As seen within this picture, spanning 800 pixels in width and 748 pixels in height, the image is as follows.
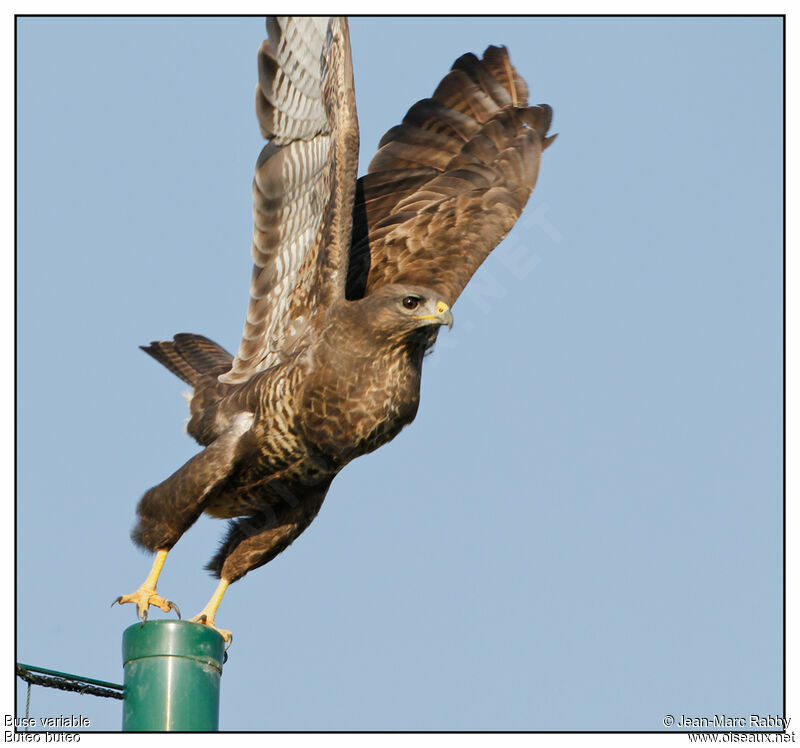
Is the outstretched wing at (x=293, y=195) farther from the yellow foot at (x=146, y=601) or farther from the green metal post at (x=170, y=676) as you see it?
the green metal post at (x=170, y=676)

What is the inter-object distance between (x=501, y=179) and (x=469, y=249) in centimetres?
91

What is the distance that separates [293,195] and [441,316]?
1.41 metres

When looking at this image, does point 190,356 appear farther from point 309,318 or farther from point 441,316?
point 441,316

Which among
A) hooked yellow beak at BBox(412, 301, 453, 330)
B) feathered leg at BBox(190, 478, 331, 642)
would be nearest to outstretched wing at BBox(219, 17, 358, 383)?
hooked yellow beak at BBox(412, 301, 453, 330)

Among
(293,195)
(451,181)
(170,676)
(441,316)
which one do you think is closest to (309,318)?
(293,195)

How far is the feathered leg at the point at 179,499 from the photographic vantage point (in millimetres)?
7129

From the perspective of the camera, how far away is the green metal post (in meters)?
5.50

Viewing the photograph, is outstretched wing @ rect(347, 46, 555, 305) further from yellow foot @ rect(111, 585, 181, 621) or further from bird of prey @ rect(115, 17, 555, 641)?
yellow foot @ rect(111, 585, 181, 621)

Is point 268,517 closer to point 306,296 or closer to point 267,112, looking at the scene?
point 306,296

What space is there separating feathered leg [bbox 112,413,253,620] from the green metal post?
4.36 feet

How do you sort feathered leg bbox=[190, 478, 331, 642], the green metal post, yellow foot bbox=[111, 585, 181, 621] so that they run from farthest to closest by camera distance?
feathered leg bbox=[190, 478, 331, 642]
yellow foot bbox=[111, 585, 181, 621]
the green metal post

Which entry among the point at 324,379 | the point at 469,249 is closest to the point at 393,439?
the point at 324,379

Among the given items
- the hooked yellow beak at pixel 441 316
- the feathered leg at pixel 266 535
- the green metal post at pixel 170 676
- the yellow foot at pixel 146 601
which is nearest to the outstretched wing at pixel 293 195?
the hooked yellow beak at pixel 441 316

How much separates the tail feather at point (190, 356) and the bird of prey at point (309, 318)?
0.01 m
